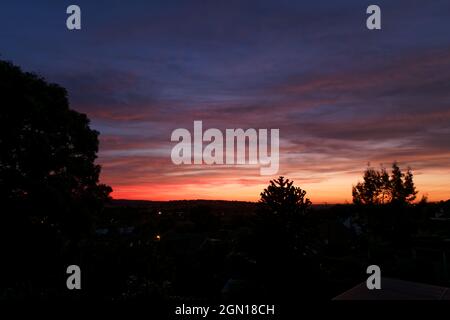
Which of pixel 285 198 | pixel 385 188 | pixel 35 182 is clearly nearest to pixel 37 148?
pixel 35 182

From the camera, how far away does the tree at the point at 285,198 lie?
1808cm

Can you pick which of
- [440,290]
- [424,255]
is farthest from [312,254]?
[424,255]

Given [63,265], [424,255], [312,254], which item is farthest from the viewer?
[424,255]

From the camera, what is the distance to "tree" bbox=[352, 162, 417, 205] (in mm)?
47906

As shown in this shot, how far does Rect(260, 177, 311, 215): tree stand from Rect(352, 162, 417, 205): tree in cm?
3323

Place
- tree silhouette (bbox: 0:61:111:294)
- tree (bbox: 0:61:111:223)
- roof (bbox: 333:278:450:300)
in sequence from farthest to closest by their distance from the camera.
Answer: tree (bbox: 0:61:111:223) < tree silhouette (bbox: 0:61:111:294) < roof (bbox: 333:278:450:300)

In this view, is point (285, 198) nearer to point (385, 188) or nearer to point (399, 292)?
point (399, 292)

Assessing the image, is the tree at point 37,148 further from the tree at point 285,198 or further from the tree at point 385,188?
the tree at point 385,188

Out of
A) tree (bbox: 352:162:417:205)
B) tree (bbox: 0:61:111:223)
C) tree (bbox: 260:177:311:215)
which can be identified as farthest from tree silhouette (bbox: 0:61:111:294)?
tree (bbox: 352:162:417:205)

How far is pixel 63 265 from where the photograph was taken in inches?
619

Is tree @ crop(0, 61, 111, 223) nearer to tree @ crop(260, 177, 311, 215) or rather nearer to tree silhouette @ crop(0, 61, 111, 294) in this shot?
tree silhouette @ crop(0, 61, 111, 294)
